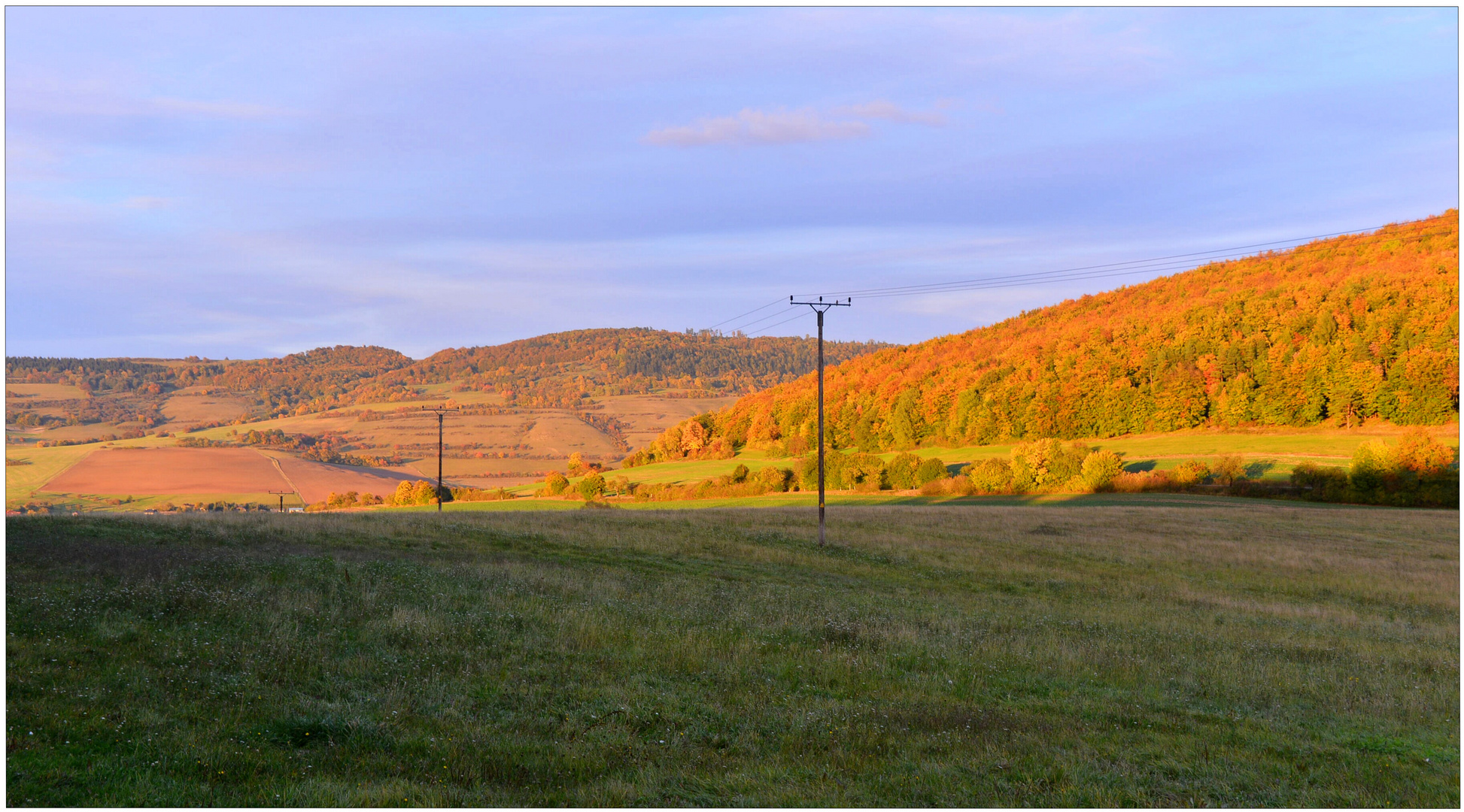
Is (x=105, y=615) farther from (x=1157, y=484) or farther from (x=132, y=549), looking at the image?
(x=1157, y=484)

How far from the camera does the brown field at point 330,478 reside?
98.7 meters

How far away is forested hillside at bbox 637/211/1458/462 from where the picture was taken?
317 ft

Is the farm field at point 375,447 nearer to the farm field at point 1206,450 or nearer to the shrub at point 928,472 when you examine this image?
the farm field at point 1206,450

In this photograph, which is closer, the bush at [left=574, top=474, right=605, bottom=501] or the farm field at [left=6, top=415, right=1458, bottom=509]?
the farm field at [left=6, top=415, right=1458, bottom=509]

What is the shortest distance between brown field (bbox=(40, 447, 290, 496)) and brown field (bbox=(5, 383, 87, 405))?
64571 millimetres

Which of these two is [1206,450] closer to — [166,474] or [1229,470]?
[1229,470]

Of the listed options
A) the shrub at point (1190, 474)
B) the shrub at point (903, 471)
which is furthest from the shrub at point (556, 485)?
the shrub at point (1190, 474)

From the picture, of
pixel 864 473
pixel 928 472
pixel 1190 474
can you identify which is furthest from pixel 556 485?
pixel 1190 474

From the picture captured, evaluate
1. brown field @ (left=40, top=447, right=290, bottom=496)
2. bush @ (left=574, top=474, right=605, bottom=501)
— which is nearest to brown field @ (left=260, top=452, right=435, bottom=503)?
brown field @ (left=40, top=447, right=290, bottom=496)

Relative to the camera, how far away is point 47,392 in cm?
17375

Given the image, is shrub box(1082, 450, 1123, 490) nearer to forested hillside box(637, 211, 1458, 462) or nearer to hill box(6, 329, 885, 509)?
forested hillside box(637, 211, 1458, 462)

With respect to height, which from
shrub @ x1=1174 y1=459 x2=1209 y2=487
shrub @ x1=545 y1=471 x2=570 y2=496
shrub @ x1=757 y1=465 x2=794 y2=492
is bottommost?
shrub @ x1=545 y1=471 x2=570 y2=496

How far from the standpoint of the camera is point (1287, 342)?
105500 mm

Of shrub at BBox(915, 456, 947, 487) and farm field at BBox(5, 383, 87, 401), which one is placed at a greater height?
farm field at BBox(5, 383, 87, 401)
